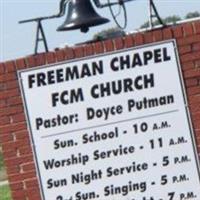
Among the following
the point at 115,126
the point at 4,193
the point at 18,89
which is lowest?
the point at 4,193

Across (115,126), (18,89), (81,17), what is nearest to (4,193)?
(18,89)

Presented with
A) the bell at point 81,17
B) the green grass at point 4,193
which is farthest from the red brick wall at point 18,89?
the green grass at point 4,193

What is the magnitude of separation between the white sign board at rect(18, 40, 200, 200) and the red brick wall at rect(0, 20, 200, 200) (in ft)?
0.25

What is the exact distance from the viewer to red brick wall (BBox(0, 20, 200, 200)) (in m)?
8.95

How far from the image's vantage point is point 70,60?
29.5ft

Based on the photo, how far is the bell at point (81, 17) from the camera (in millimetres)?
8992

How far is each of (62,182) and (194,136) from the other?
136 cm

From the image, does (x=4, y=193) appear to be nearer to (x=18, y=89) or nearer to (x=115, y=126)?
(x=18, y=89)

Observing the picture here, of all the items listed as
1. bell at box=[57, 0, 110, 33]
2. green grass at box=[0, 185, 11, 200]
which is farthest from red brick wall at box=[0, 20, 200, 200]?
green grass at box=[0, 185, 11, 200]

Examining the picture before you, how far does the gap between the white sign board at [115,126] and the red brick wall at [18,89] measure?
0.08 meters

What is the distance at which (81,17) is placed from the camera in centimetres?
902

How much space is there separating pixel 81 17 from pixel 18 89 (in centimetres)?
94

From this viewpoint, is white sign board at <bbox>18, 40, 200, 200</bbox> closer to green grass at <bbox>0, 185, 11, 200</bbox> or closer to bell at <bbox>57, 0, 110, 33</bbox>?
bell at <bbox>57, 0, 110, 33</bbox>

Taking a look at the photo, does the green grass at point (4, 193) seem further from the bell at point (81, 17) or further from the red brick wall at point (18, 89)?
the bell at point (81, 17)
